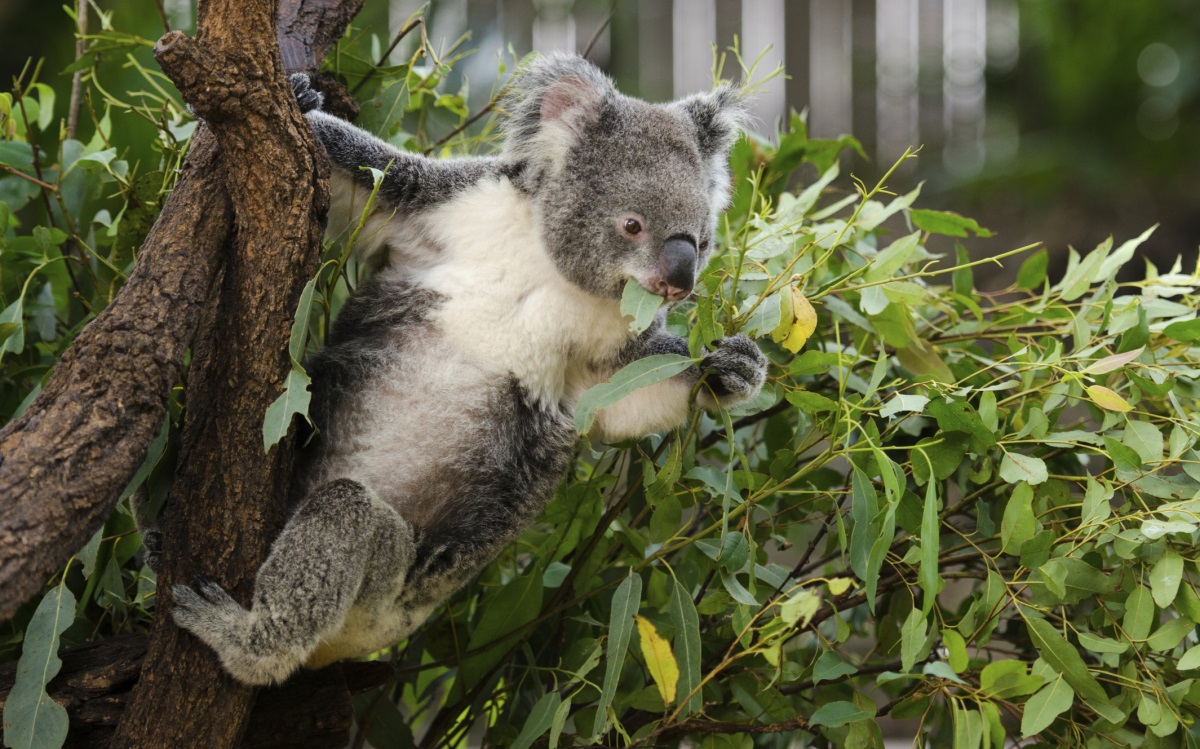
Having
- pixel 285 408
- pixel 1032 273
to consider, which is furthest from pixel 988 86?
pixel 285 408

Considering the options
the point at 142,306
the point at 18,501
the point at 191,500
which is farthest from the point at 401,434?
the point at 18,501

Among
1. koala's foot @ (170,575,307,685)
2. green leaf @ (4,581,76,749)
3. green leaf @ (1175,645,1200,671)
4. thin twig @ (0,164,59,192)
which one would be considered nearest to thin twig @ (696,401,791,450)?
green leaf @ (1175,645,1200,671)

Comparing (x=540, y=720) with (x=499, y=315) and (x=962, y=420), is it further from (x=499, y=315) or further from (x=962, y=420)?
(x=962, y=420)

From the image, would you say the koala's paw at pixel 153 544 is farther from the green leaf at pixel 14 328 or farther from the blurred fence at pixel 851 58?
the blurred fence at pixel 851 58

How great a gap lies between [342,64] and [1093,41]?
191 inches

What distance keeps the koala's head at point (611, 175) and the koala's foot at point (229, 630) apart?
823 millimetres

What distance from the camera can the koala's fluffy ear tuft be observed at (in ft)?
6.70

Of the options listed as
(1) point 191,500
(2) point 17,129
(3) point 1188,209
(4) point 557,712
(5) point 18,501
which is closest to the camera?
(5) point 18,501

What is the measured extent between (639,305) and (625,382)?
15 cm

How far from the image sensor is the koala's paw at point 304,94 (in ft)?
6.31

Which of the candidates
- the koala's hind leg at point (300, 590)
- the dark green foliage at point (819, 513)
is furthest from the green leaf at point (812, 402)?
the koala's hind leg at point (300, 590)

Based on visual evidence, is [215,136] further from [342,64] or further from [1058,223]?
[1058,223]

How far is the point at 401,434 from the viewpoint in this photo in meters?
1.98

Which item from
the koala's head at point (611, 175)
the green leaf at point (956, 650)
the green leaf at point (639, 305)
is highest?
the koala's head at point (611, 175)
